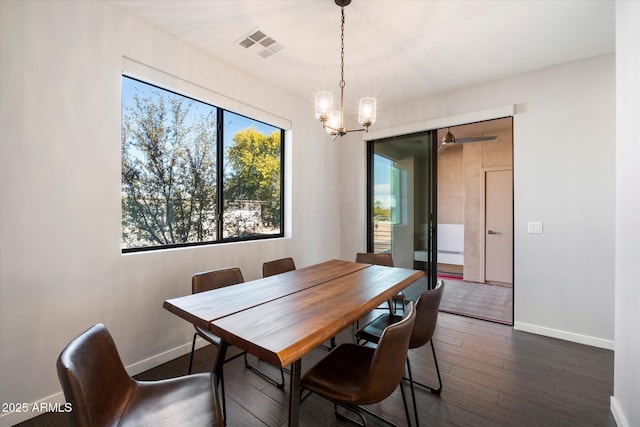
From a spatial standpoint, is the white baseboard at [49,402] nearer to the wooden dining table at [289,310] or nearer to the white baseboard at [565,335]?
the wooden dining table at [289,310]

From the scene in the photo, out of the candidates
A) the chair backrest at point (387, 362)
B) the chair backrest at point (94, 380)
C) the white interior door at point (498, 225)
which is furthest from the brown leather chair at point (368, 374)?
the white interior door at point (498, 225)

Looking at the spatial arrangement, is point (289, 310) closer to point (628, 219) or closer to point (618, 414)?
point (628, 219)

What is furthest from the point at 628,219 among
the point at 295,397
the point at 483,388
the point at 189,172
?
the point at 189,172

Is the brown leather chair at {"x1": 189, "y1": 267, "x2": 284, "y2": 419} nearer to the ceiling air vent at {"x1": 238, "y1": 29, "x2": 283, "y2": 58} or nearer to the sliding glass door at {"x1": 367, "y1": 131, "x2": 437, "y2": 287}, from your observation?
the ceiling air vent at {"x1": 238, "y1": 29, "x2": 283, "y2": 58}

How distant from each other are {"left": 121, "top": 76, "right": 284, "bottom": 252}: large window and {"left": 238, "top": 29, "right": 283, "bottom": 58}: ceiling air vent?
72 cm

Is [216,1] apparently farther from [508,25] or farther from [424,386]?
[424,386]

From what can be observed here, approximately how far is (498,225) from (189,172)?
16.6ft

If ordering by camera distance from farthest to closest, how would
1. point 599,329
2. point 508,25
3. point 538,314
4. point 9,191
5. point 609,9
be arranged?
point 538,314, point 599,329, point 508,25, point 609,9, point 9,191

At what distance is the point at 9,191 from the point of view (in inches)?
64.2

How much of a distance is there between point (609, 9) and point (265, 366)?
3.90m

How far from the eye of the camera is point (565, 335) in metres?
2.79

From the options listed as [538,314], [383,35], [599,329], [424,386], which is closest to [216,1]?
[383,35]

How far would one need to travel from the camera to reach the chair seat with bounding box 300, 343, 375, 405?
125 cm

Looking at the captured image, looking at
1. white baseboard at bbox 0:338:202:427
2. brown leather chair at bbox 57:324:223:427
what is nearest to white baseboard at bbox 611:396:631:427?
brown leather chair at bbox 57:324:223:427
